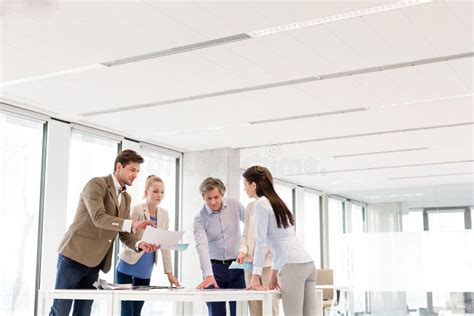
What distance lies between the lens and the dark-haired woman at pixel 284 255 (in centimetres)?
353

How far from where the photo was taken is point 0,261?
6.80 metres

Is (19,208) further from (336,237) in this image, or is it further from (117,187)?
(336,237)

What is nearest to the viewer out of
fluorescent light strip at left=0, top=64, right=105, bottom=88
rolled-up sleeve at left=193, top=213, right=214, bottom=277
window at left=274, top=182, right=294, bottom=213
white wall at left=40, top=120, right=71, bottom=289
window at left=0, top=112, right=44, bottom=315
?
rolled-up sleeve at left=193, top=213, right=214, bottom=277

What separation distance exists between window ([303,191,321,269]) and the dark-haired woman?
9429mm

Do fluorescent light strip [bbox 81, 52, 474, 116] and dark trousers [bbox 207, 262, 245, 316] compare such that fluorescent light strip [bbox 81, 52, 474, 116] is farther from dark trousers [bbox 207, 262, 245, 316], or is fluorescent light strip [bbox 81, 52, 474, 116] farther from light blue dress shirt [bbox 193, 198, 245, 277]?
dark trousers [bbox 207, 262, 245, 316]

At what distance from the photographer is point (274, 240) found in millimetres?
3646

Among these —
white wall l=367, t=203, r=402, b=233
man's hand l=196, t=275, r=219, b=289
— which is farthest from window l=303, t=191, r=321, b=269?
man's hand l=196, t=275, r=219, b=289

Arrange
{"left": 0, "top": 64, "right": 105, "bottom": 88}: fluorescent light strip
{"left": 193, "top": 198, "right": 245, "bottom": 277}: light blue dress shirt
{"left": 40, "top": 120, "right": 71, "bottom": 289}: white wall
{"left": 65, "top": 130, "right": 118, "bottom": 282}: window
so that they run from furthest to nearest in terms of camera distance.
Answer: {"left": 65, "top": 130, "right": 118, "bottom": 282}: window, {"left": 40, "top": 120, "right": 71, "bottom": 289}: white wall, {"left": 0, "top": 64, "right": 105, "bottom": 88}: fluorescent light strip, {"left": 193, "top": 198, "right": 245, "bottom": 277}: light blue dress shirt

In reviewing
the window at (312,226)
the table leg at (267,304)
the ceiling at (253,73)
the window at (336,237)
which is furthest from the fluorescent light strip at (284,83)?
the window at (336,237)

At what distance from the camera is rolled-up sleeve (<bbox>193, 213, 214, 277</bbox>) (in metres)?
4.10

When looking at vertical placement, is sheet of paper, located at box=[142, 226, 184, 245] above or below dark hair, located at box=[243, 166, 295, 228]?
below

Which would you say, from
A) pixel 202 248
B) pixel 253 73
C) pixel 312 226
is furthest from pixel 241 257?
pixel 312 226

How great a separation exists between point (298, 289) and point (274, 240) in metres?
0.31

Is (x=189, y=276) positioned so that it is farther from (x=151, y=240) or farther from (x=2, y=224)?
(x=151, y=240)
